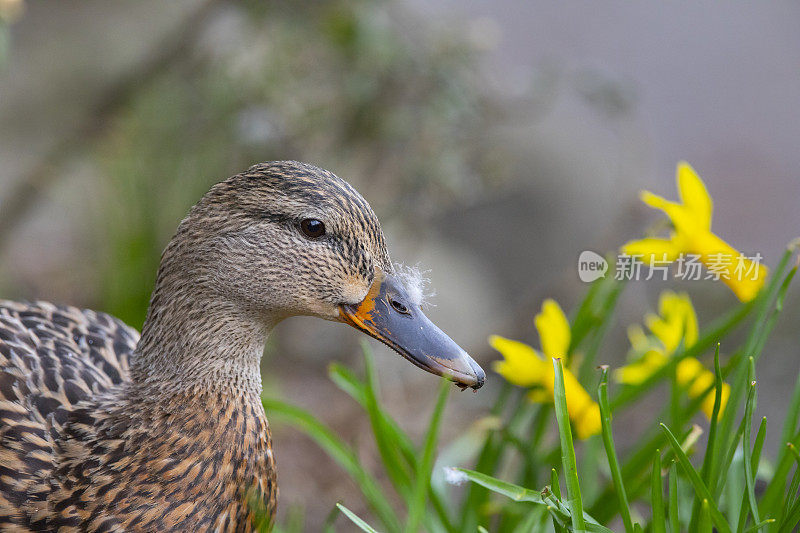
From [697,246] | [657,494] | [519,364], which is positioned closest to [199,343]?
[519,364]

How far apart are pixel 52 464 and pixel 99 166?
2147 mm

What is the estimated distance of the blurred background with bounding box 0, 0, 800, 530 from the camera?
3.07 m

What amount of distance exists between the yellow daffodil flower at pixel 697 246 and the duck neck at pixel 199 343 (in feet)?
2.45

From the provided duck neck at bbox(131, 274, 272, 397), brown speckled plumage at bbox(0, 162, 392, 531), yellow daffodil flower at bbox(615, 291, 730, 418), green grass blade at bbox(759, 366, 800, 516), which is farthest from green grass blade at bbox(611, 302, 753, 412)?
duck neck at bbox(131, 274, 272, 397)

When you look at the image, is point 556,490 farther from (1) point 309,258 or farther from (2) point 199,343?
(2) point 199,343

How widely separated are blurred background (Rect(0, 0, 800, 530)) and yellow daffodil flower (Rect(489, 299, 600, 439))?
0.75m

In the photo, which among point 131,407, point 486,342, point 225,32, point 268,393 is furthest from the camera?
point 225,32

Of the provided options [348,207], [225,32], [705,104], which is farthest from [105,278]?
[705,104]

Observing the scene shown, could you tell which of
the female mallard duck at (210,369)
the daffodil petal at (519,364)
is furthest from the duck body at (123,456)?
the daffodil petal at (519,364)

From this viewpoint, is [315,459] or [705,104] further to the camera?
[705,104]

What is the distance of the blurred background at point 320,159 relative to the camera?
10.1 feet

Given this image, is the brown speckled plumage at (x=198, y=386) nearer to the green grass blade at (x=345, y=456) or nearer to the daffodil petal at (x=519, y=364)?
the green grass blade at (x=345, y=456)

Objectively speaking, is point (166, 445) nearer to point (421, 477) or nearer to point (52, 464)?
point (52, 464)

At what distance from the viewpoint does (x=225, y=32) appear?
13.1 ft
